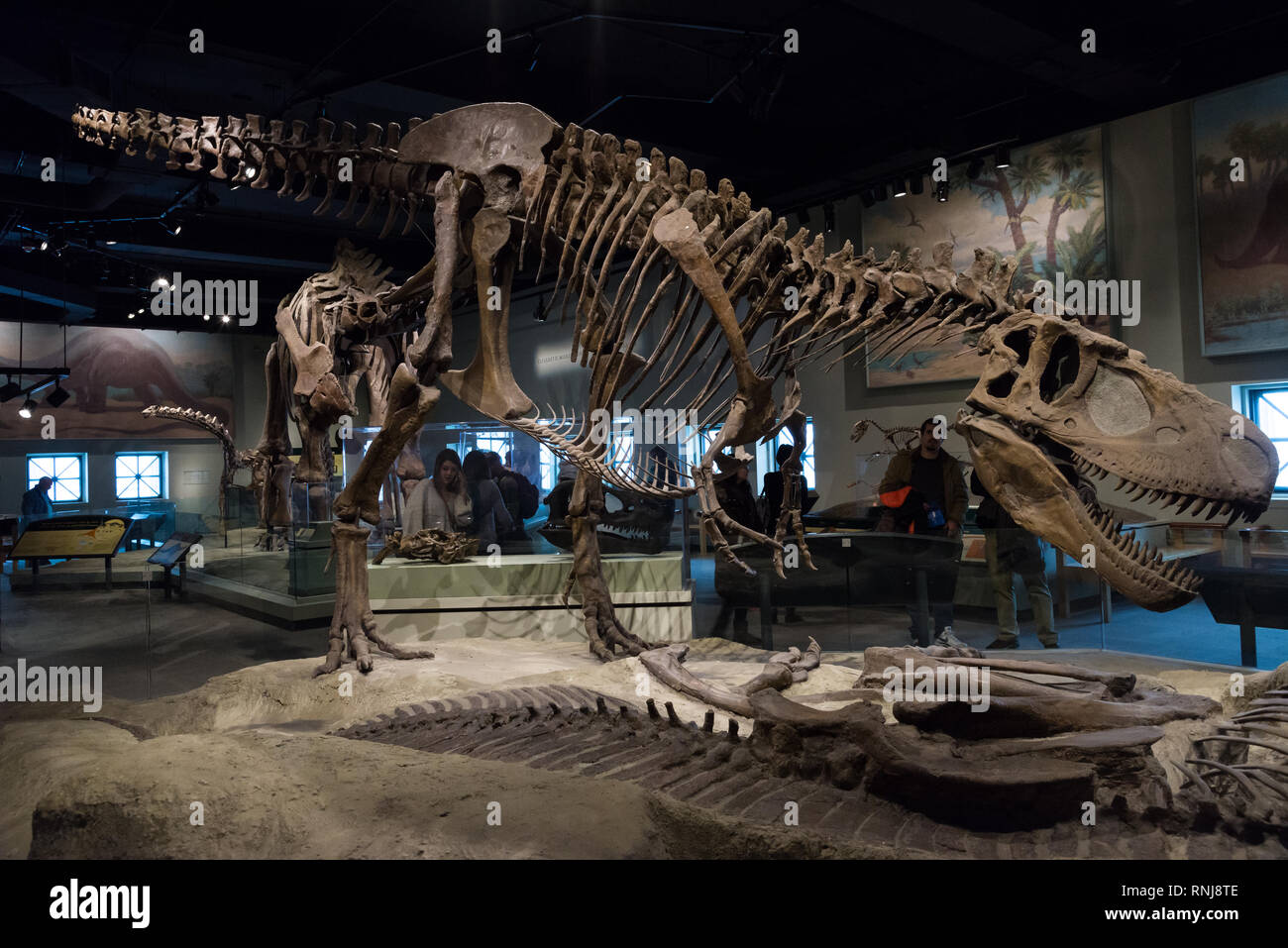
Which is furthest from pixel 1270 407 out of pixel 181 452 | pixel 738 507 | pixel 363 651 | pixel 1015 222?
pixel 181 452

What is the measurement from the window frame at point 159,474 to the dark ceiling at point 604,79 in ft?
2.44

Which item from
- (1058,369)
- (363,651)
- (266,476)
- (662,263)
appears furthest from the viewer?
(266,476)

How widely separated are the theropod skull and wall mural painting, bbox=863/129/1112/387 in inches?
119

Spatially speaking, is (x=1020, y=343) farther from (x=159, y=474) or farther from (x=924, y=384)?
(x=159, y=474)

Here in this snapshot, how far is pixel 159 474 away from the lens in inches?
185

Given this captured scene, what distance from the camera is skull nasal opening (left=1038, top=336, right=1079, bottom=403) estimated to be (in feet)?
13.2

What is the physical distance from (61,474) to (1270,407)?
754cm

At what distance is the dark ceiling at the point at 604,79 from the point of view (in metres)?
4.91

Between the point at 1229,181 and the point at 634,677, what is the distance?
588cm

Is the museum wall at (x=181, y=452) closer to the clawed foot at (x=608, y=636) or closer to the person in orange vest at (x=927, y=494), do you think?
the clawed foot at (x=608, y=636)

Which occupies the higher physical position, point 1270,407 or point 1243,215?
point 1243,215

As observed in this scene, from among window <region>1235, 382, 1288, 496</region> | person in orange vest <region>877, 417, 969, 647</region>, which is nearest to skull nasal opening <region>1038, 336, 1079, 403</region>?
person in orange vest <region>877, 417, 969, 647</region>

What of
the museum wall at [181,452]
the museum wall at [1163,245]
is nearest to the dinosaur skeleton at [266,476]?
the museum wall at [181,452]
